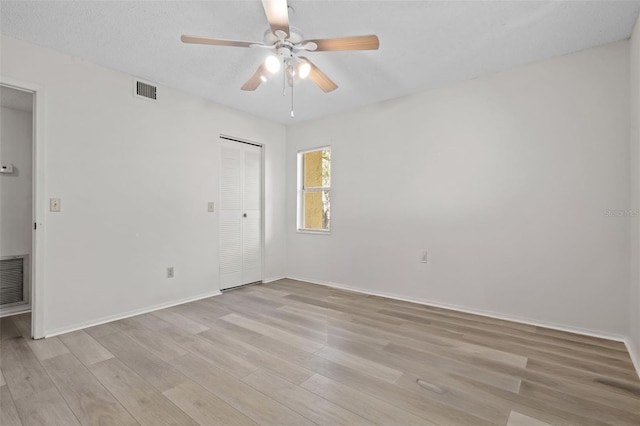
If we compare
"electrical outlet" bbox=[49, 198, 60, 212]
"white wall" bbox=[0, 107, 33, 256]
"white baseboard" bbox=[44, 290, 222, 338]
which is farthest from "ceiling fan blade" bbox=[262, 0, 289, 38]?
"white wall" bbox=[0, 107, 33, 256]

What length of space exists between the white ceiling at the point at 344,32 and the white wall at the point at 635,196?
0.92 ft

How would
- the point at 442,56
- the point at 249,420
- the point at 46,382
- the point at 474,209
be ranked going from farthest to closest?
the point at 474,209
the point at 442,56
the point at 46,382
the point at 249,420

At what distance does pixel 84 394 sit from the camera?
1812 mm

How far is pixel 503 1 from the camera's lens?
2.04 metres

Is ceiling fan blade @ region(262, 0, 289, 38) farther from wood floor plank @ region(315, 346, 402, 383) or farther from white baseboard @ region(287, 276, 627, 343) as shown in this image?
white baseboard @ region(287, 276, 627, 343)

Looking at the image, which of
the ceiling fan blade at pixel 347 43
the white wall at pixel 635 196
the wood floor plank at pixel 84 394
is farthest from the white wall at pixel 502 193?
the wood floor plank at pixel 84 394

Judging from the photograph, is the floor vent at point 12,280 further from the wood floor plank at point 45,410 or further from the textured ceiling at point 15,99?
the wood floor plank at point 45,410

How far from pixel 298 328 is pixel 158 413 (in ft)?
4.48

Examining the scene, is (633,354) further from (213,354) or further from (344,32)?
(344,32)

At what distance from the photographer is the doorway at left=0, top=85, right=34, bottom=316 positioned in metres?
3.41

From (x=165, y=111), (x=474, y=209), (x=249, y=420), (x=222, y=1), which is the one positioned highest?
(x=222, y=1)

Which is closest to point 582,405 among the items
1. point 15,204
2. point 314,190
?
point 314,190

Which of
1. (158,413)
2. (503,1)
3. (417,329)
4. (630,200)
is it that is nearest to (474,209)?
(630,200)

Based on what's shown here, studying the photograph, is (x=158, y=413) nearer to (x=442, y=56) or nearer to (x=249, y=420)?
(x=249, y=420)
